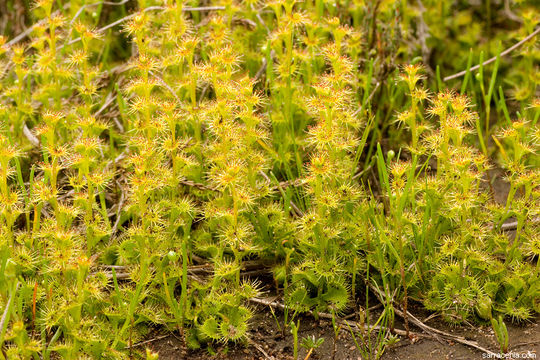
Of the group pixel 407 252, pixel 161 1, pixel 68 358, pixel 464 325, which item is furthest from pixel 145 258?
pixel 161 1

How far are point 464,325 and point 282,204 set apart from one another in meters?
0.87

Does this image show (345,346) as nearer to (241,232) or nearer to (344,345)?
(344,345)

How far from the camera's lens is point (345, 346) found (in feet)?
7.75

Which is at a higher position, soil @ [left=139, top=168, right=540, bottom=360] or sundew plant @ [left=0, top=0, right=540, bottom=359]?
sundew plant @ [left=0, top=0, right=540, bottom=359]

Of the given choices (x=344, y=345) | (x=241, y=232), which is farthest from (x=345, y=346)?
(x=241, y=232)

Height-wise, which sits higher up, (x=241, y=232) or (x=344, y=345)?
(x=241, y=232)

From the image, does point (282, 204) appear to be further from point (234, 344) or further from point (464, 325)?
point (464, 325)

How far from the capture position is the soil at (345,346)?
2.28 m

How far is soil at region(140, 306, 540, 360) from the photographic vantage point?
2.28 m

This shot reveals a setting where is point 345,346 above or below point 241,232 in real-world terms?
below

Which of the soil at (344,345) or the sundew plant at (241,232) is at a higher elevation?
the sundew plant at (241,232)

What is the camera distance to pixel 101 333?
7.33 ft

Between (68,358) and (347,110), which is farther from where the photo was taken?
(347,110)

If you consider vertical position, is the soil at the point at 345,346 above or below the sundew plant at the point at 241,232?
below
